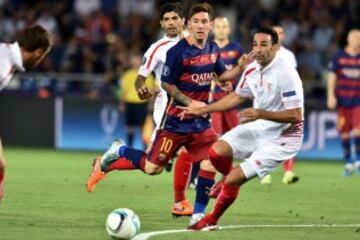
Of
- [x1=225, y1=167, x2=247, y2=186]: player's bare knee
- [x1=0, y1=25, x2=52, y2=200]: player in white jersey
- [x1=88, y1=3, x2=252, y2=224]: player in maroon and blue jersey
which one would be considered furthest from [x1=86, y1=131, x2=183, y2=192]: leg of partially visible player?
[x1=0, y1=25, x2=52, y2=200]: player in white jersey

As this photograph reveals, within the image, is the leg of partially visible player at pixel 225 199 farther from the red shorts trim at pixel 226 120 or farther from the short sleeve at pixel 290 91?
the red shorts trim at pixel 226 120

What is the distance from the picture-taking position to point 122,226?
9.54m

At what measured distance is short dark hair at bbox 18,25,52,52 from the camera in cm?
955

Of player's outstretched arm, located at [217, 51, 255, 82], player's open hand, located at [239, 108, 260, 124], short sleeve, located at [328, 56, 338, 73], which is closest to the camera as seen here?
player's open hand, located at [239, 108, 260, 124]

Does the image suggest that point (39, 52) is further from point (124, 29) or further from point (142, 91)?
point (124, 29)

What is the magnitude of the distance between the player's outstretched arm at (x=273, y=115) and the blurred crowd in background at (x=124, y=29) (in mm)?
12017

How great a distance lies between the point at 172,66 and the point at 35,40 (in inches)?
81.9

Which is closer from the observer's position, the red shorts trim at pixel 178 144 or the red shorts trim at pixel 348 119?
the red shorts trim at pixel 178 144

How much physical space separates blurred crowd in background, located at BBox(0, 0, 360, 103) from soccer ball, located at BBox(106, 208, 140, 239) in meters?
13.2

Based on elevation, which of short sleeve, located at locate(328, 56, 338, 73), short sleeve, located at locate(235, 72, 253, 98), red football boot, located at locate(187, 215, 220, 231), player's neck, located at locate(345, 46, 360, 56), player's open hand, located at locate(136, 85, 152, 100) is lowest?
short sleeve, located at locate(328, 56, 338, 73)

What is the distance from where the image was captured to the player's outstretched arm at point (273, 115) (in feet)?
33.3

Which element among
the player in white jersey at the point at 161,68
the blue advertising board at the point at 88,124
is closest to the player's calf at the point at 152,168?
the player in white jersey at the point at 161,68

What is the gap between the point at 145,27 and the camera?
2570 centimetres

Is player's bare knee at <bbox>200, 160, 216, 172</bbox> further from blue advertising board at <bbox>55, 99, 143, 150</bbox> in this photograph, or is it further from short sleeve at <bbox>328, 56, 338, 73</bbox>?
blue advertising board at <bbox>55, 99, 143, 150</bbox>
